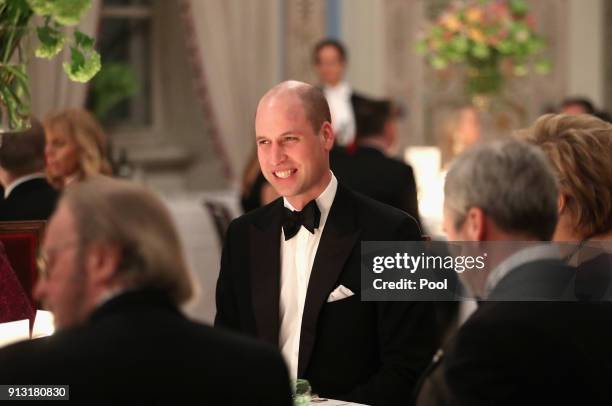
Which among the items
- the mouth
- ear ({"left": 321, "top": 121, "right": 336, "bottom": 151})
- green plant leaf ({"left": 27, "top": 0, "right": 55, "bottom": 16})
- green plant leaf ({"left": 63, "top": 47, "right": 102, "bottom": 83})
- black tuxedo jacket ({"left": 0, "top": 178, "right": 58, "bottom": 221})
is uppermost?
green plant leaf ({"left": 27, "top": 0, "right": 55, "bottom": 16})

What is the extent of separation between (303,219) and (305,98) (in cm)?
31

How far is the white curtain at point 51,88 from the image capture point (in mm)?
6758

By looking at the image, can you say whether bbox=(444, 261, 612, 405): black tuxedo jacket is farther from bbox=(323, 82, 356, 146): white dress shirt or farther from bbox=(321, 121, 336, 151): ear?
bbox=(323, 82, 356, 146): white dress shirt

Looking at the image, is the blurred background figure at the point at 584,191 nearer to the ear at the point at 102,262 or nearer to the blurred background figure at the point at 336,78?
the ear at the point at 102,262

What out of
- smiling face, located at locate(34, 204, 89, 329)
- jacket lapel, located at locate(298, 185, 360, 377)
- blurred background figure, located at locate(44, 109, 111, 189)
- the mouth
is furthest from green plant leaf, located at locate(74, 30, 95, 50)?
blurred background figure, located at locate(44, 109, 111, 189)

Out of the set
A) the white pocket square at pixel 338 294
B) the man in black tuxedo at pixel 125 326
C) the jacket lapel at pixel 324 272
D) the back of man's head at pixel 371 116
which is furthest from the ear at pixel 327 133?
the back of man's head at pixel 371 116

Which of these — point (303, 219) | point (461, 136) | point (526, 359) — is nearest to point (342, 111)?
point (461, 136)

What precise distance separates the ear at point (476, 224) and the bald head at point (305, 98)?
3.23ft

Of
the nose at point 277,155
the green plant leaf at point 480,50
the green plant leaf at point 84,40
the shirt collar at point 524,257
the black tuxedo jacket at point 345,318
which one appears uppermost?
the green plant leaf at point 480,50

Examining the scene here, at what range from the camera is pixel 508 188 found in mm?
2053

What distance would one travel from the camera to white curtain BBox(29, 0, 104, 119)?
266 inches

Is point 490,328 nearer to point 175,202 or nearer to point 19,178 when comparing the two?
point 19,178

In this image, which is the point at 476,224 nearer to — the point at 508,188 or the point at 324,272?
the point at 508,188

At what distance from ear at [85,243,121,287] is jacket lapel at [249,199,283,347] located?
3.80ft
